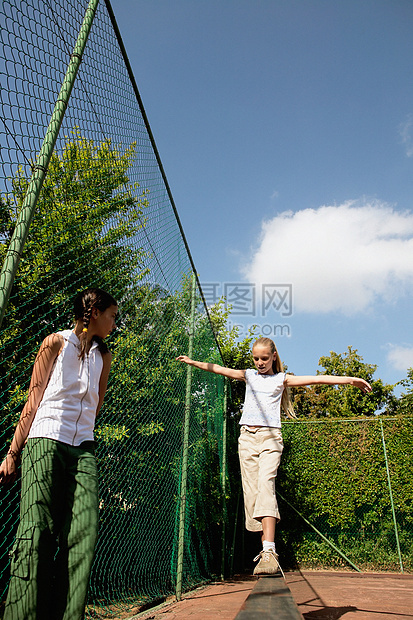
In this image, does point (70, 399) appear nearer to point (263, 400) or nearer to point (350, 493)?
point (263, 400)

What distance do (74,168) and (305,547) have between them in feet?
20.7

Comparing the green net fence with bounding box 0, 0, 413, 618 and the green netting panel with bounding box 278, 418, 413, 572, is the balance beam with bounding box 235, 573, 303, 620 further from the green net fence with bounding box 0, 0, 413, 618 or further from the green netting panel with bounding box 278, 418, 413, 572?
the green netting panel with bounding box 278, 418, 413, 572

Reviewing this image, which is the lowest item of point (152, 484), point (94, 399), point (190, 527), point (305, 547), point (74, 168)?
point (305, 547)

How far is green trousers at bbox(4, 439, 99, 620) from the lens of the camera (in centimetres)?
114

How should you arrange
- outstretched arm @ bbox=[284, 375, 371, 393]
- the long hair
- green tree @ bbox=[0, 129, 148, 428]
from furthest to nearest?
outstretched arm @ bbox=[284, 375, 371, 393] → green tree @ bbox=[0, 129, 148, 428] → the long hair

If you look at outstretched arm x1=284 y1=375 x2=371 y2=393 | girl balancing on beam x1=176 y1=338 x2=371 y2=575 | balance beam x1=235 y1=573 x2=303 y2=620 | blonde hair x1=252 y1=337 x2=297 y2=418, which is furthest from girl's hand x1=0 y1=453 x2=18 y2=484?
blonde hair x1=252 y1=337 x2=297 y2=418

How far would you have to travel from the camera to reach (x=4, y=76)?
1.19m

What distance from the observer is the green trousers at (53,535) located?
3.73 feet

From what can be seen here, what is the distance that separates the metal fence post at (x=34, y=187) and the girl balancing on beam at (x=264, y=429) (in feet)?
6.06

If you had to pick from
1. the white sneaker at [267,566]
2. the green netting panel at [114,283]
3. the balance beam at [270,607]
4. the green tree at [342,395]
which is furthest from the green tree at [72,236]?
the green tree at [342,395]

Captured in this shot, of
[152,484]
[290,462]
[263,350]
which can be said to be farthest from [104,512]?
[290,462]

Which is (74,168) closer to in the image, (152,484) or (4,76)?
(4,76)

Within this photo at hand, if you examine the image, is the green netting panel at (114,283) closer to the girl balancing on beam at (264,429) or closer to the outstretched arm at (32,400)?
the outstretched arm at (32,400)

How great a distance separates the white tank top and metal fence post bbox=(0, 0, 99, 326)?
34 centimetres
